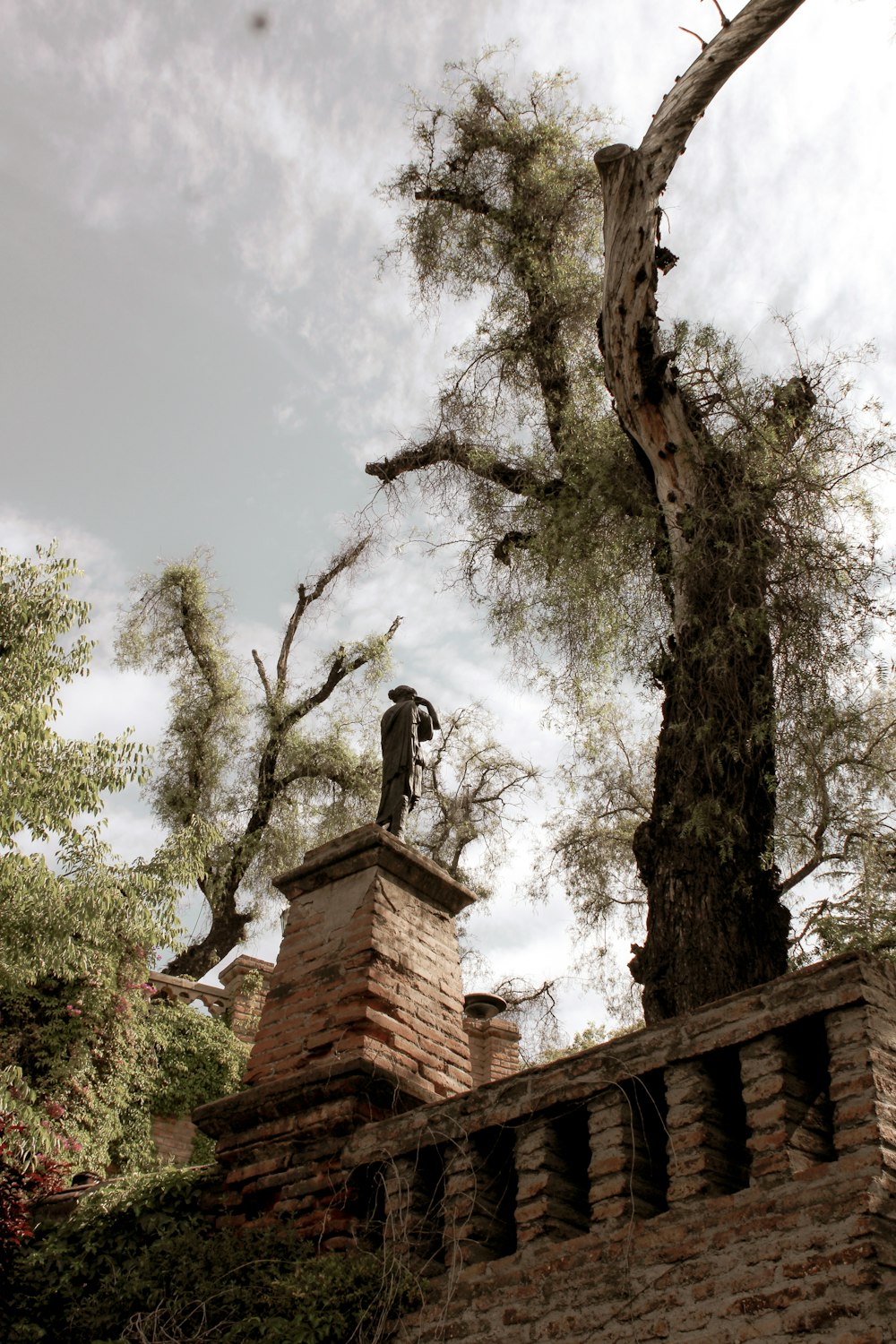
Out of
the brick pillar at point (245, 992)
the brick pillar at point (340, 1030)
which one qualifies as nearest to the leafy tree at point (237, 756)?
the brick pillar at point (245, 992)

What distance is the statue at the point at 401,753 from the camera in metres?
7.18

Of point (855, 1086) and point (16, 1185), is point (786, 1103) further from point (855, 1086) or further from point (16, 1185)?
point (16, 1185)

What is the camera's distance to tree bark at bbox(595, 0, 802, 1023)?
6141 mm

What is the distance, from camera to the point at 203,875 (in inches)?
437

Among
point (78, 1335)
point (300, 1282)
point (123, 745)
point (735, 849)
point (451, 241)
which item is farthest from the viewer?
point (451, 241)

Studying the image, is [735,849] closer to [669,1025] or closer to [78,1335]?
[669,1025]

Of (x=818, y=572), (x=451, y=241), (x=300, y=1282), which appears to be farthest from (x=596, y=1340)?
(x=451, y=241)

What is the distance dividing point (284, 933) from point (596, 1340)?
3169 mm

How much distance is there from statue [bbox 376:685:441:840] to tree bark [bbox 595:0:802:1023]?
154 centimetres

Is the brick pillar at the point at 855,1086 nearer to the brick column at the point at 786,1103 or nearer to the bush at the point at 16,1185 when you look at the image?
the brick column at the point at 786,1103

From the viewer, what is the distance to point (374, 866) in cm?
616

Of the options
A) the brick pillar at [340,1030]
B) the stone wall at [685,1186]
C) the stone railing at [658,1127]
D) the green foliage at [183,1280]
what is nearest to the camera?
the stone wall at [685,1186]

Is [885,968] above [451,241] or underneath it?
underneath

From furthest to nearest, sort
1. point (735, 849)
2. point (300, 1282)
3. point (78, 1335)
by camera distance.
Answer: point (735, 849) < point (78, 1335) < point (300, 1282)
